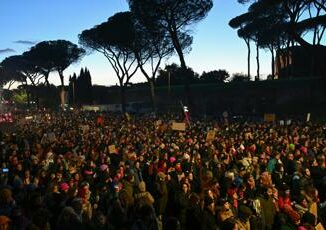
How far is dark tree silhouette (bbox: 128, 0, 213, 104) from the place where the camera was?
37562 millimetres

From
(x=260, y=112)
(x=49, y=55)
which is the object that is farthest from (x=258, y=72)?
(x=49, y=55)

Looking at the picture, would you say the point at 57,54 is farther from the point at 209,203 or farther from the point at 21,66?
the point at 209,203

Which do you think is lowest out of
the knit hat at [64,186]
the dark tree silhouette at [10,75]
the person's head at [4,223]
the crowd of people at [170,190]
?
the crowd of people at [170,190]

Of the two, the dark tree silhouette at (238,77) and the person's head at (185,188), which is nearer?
the person's head at (185,188)

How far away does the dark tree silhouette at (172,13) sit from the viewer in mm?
37562

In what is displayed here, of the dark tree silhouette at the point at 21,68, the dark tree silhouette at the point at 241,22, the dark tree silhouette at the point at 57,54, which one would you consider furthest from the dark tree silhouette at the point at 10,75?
the dark tree silhouette at the point at 241,22

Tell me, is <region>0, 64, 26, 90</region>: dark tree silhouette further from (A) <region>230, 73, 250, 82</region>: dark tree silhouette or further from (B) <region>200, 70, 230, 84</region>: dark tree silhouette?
(A) <region>230, 73, 250, 82</region>: dark tree silhouette

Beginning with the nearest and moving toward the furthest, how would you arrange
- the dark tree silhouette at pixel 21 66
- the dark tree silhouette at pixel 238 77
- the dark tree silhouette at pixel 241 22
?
the dark tree silhouette at pixel 241 22
the dark tree silhouette at pixel 238 77
the dark tree silhouette at pixel 21 66

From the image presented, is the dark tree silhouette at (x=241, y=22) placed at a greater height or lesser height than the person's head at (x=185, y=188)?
greater

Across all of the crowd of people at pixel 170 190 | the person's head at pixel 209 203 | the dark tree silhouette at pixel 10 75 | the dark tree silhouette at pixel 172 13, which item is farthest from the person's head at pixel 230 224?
the dark tree silhouette at pixel 10 75

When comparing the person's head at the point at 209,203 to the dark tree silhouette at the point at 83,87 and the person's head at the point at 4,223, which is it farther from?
the dark tree silhouette at the point at 83,87

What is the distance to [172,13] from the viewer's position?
37.8 metres

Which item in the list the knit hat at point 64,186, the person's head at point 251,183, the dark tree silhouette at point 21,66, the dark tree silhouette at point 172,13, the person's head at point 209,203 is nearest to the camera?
the person's head at point 209,203

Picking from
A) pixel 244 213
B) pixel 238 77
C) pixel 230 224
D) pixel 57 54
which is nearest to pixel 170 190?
pixel 244 213
